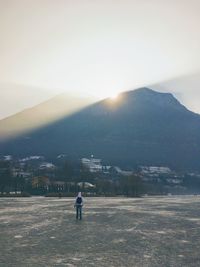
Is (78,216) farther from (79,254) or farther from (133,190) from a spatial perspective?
(133,190)

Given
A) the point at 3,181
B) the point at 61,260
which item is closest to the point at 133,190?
the point at 3,181

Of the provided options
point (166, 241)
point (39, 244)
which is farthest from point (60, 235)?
point (166, 241)

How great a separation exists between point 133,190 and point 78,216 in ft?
456

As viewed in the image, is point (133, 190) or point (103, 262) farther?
point (133, 190)

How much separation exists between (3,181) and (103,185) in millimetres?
48089

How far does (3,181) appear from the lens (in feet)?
490

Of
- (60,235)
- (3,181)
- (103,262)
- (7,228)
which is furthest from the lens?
(3,181)

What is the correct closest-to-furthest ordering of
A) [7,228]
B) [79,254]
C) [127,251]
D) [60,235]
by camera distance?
[79,254] < [127,251] < [60,235] < [7,228]

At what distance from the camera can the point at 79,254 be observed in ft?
71.1

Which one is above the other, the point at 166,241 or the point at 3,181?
the point at 3,181

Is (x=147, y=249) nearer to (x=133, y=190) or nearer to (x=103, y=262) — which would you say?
(x=103, y=262)

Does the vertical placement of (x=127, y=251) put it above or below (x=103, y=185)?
below

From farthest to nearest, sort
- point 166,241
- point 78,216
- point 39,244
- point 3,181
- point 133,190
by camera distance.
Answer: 1. point 133,190
2. point 3,181
3. point 78,216
4. point 166,241
5. point 39,244

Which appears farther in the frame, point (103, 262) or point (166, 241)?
point (166, 241)
